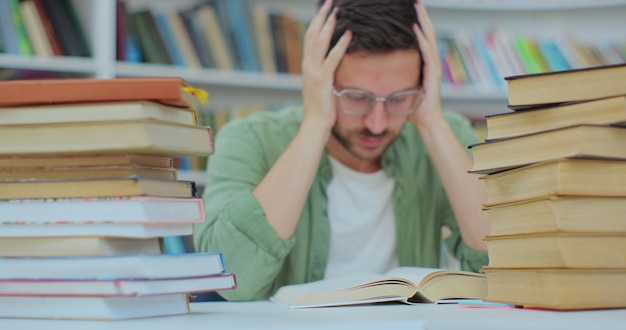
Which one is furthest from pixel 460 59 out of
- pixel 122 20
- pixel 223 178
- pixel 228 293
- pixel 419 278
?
pixel 419 278

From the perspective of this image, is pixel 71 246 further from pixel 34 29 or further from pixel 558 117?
pixel 34 29

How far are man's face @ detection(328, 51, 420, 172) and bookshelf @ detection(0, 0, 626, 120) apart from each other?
126 cm

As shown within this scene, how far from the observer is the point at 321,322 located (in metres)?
0.80

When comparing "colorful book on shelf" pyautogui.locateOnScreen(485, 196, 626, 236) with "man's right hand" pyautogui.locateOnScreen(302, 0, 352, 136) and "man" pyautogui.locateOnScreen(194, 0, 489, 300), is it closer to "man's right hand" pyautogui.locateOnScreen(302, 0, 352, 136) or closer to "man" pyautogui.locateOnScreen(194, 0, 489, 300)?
"man" pyautogui.locateOnScreen(194, 0, 489, 300)

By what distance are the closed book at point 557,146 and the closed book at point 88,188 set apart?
0.38 metres

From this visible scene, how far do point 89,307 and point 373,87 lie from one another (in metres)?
0.96

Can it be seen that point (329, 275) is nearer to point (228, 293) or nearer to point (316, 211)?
point (316, 211)

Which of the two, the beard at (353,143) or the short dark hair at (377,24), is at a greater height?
the short dark hair at (377,24)

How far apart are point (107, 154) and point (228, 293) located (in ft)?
2.30

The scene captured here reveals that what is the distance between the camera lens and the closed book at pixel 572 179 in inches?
34.2

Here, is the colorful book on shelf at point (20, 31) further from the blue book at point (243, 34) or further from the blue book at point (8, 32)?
the blue book at point (243, 34)

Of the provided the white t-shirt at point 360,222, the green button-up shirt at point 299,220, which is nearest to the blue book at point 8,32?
the green button-up shirt at point 299,220

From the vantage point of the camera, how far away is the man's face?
168 cm

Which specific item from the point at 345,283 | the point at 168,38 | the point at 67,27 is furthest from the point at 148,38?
the point at 345,283
